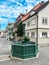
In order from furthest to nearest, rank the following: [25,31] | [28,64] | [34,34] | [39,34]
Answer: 1. [25,31]
2. [34,34]
3. [39,34]
4. [28,64]

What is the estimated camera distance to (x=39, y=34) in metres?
23.8

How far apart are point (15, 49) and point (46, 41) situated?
46.8ft

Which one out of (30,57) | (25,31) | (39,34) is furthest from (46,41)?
(30,57)

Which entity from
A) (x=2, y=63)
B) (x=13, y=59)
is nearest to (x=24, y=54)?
(x=13, y=59)

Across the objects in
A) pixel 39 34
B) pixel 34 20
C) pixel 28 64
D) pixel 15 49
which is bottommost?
pixel 28 64

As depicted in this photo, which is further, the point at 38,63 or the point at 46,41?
the point at 46,41

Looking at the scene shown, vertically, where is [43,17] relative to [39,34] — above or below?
above

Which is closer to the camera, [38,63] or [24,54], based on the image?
[38,63]

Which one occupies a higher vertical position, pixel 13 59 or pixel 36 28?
pixel 36 28

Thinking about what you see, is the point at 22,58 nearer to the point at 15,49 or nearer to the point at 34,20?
the point at 15,49

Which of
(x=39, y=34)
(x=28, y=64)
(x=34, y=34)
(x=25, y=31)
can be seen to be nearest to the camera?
(x=28, y=64)

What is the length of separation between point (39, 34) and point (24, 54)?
1365 cm

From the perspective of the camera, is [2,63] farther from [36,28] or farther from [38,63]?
[36,28]

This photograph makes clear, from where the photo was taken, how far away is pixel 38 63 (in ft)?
30.8
